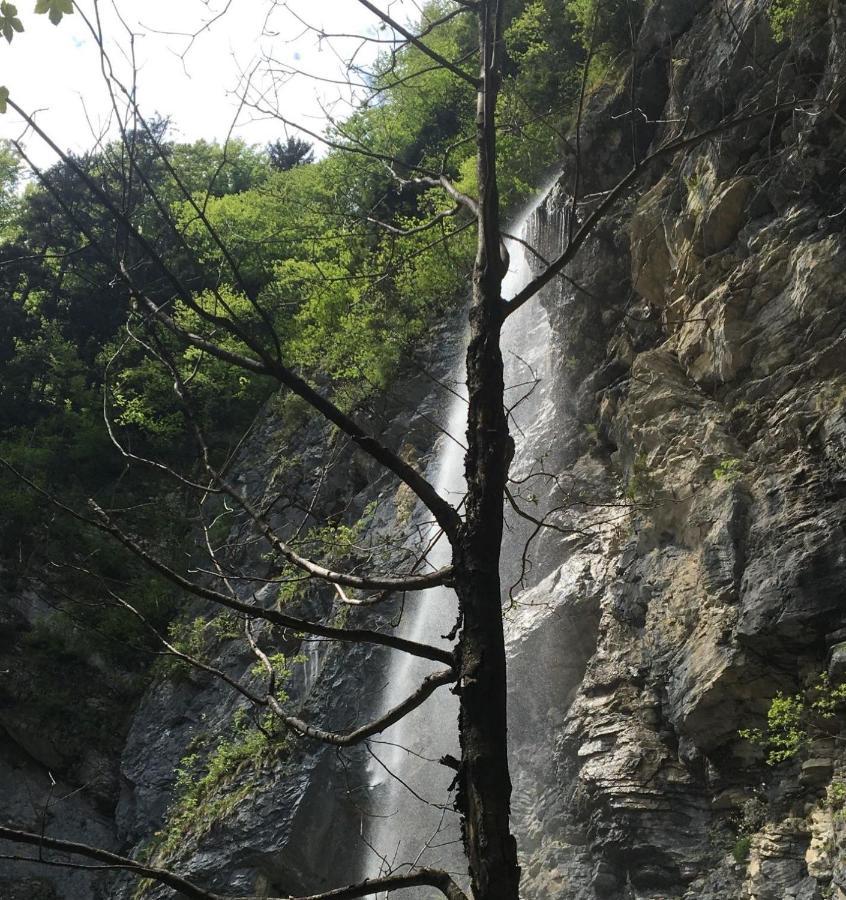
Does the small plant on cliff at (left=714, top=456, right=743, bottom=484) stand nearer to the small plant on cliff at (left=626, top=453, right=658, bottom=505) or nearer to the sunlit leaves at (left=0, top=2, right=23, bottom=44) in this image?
the small plant on cliff at (left=626, top=453, right=658, bottom=505)

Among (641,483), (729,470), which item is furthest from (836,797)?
(641,483)

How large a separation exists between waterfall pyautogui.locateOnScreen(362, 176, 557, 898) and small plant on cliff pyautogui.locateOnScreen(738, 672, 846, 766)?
326 cm

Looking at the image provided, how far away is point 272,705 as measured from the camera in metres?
2.54

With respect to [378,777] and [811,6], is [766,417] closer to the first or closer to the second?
[811,6]

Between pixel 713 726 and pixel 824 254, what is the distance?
12.8ft

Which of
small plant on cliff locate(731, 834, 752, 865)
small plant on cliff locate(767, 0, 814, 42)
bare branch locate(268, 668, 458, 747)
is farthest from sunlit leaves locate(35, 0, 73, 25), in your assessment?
small plant on cliff locate(767, 0, 814, 42)

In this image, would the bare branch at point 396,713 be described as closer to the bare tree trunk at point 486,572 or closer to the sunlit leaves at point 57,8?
the bare tree trunk at point 486,572

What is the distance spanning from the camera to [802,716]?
6344 millimetres

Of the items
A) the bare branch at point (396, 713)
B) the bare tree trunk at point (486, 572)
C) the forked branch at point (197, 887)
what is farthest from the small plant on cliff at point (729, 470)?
the forked branch at point (197, 887)

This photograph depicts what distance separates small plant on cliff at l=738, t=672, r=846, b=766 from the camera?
243 inches

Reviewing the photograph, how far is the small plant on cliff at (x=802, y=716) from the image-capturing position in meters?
6.18

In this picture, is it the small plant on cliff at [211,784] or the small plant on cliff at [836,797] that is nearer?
the small plant on cliff at [836,797]

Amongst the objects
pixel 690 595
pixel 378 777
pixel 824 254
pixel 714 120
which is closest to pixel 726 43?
pixel 714 120

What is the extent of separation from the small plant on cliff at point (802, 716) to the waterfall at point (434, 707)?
3258 millimetres
